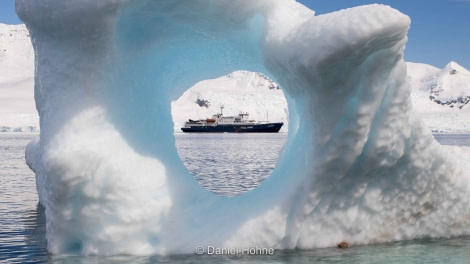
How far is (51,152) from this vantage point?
7344 mm

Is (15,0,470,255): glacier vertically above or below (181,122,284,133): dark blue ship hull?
above

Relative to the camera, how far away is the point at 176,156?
839 cm

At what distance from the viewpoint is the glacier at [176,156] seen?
714cm

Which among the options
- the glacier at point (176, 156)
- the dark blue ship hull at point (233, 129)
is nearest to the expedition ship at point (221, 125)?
the dark blue ship hull at point (233, 129)

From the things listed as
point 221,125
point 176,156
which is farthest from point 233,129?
point 176,156

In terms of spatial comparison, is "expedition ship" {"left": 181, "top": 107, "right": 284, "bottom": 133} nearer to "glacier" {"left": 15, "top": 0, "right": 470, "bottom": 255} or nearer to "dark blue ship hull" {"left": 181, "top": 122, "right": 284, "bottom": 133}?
"dark blue ship hull" {"left": 181, "top": 122, "right": 284, "bottom": 133}

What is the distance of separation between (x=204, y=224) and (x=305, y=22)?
115 inches

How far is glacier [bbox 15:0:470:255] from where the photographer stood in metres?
7.14

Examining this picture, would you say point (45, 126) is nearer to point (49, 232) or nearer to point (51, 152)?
point (51, 152)

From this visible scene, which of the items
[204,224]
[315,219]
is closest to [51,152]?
[204,224]

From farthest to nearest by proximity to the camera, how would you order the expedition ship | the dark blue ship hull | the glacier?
the expedition ship, the dark blue ship hull, the glacier

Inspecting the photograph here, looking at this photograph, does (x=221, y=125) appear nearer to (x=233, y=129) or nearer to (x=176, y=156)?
(x=233, y=129)

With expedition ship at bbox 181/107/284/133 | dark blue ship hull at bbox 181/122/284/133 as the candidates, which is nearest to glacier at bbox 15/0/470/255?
→ dark blue ship hull at bbox 181/122/284/133

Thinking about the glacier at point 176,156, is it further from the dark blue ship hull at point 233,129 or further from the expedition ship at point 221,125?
the expedition ship at point 221,125
